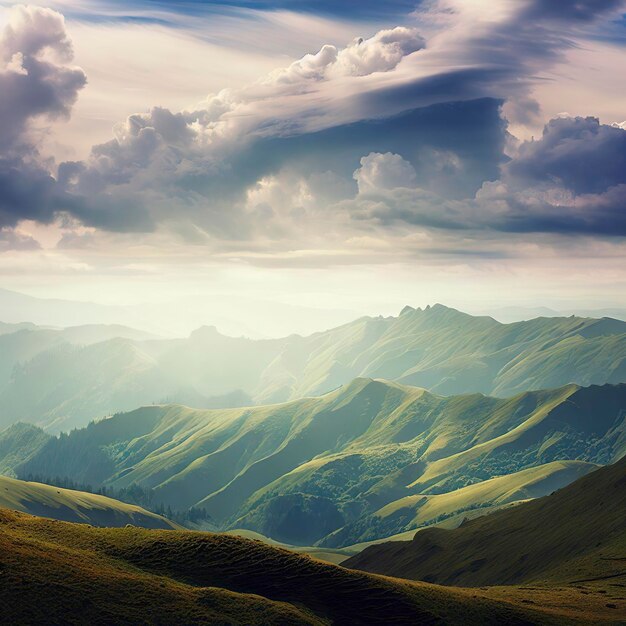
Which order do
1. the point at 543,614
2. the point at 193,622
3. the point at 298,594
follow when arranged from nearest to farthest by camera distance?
the point at 193,622, the point at 298,594, the point at 543,614

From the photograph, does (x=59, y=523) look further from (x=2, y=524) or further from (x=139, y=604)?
(x=139, y=604)

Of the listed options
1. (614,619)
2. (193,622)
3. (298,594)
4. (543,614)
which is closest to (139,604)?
(193,622)

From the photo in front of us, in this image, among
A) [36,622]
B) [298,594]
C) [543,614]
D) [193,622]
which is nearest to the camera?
[36,622]

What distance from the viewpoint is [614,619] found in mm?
150375

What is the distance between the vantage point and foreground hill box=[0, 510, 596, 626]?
393 feet

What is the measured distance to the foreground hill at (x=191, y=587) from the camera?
119750 mm

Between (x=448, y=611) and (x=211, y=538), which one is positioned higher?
(x=211, y=538)

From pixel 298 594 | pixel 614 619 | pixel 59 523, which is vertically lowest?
pixel 614 619

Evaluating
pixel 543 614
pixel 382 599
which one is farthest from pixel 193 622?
pixel 543 614

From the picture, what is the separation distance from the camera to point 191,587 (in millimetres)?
135125

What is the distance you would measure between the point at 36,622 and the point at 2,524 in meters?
42.0

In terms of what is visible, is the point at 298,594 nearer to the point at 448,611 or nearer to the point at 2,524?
the point at 448,611

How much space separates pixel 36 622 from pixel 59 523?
4953 cm

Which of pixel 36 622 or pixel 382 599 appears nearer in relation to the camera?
pixel 36 622
